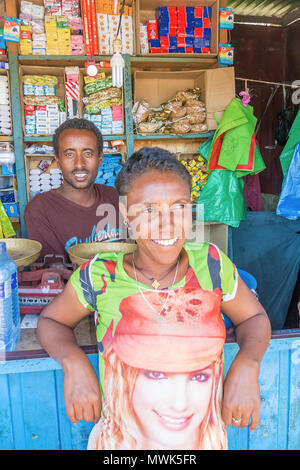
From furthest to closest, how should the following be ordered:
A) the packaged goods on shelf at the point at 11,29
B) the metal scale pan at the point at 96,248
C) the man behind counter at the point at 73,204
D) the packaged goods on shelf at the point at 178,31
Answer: the packaged goods on shelf at the point at 178,31 < the packaged goods on shelf at the point at 11,29 < the man behind counter at the point at 73,204 < the metal scale pan at the point at 96,248

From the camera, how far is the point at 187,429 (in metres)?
0.94

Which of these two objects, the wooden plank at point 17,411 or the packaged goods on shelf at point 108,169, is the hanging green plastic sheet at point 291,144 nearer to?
the packaged goods on shelf at point 108,169

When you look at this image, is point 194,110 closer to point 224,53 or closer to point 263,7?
point 224,53

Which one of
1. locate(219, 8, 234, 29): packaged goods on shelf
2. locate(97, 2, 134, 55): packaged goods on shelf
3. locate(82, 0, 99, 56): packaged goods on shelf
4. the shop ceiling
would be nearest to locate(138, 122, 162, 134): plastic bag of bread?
locate(97, 2, 134, 55): packaged goods on shelf

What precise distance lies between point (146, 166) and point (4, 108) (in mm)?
2644

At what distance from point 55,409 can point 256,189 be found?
302cm

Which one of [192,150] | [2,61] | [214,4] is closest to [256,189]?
[192,150]

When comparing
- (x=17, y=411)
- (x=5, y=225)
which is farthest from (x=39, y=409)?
(x=5, y=225)

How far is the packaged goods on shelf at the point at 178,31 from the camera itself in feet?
10.9

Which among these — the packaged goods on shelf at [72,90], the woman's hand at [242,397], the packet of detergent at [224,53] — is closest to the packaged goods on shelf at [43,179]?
the packaged goods on shelf at [72,90]

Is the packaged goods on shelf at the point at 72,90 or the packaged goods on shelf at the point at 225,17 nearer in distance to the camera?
the packaged goods on shelf at the point at 72,90

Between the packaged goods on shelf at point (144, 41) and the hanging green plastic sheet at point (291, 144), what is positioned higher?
the packaged goods on shelf at point (144, 41)

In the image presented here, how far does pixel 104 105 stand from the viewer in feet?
11.0

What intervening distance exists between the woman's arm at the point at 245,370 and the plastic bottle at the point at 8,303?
63cm
